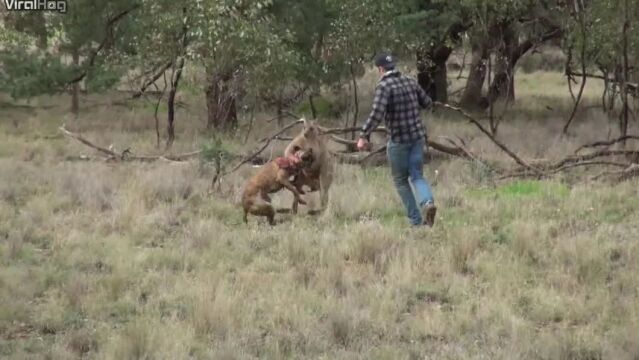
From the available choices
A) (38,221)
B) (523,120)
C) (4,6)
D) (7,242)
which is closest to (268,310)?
(7,242)

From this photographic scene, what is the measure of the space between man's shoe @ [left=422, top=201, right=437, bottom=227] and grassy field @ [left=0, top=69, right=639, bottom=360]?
0.18 metres

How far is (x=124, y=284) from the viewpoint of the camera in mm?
7191

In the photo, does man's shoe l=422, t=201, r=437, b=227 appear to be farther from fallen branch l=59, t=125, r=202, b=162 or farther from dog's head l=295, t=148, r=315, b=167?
fallen branch l=59, t=125, r=202, b=162

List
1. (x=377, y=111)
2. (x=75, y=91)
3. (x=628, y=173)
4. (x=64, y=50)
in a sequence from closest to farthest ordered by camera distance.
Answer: (x=377, y=111) < (x=628, y=173) < (x=64, y=50) < (x=75, y=91)

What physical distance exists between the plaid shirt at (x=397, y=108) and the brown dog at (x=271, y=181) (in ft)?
3.18

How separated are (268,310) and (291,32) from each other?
12.5 metres

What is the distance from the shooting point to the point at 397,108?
902 centimetres

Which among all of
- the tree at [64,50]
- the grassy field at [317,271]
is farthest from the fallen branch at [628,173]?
the tree at [64,50]

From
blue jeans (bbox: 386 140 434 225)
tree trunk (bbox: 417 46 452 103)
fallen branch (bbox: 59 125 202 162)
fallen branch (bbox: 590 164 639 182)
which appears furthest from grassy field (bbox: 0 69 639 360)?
tree trunk (bbox: 417 46 452 103)

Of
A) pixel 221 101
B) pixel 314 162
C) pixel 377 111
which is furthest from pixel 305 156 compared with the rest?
pixel 221 101

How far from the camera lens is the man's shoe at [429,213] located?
908 cm

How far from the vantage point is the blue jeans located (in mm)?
9117

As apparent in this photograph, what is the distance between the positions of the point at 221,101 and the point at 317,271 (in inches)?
422

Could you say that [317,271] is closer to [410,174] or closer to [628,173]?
[410,174]
